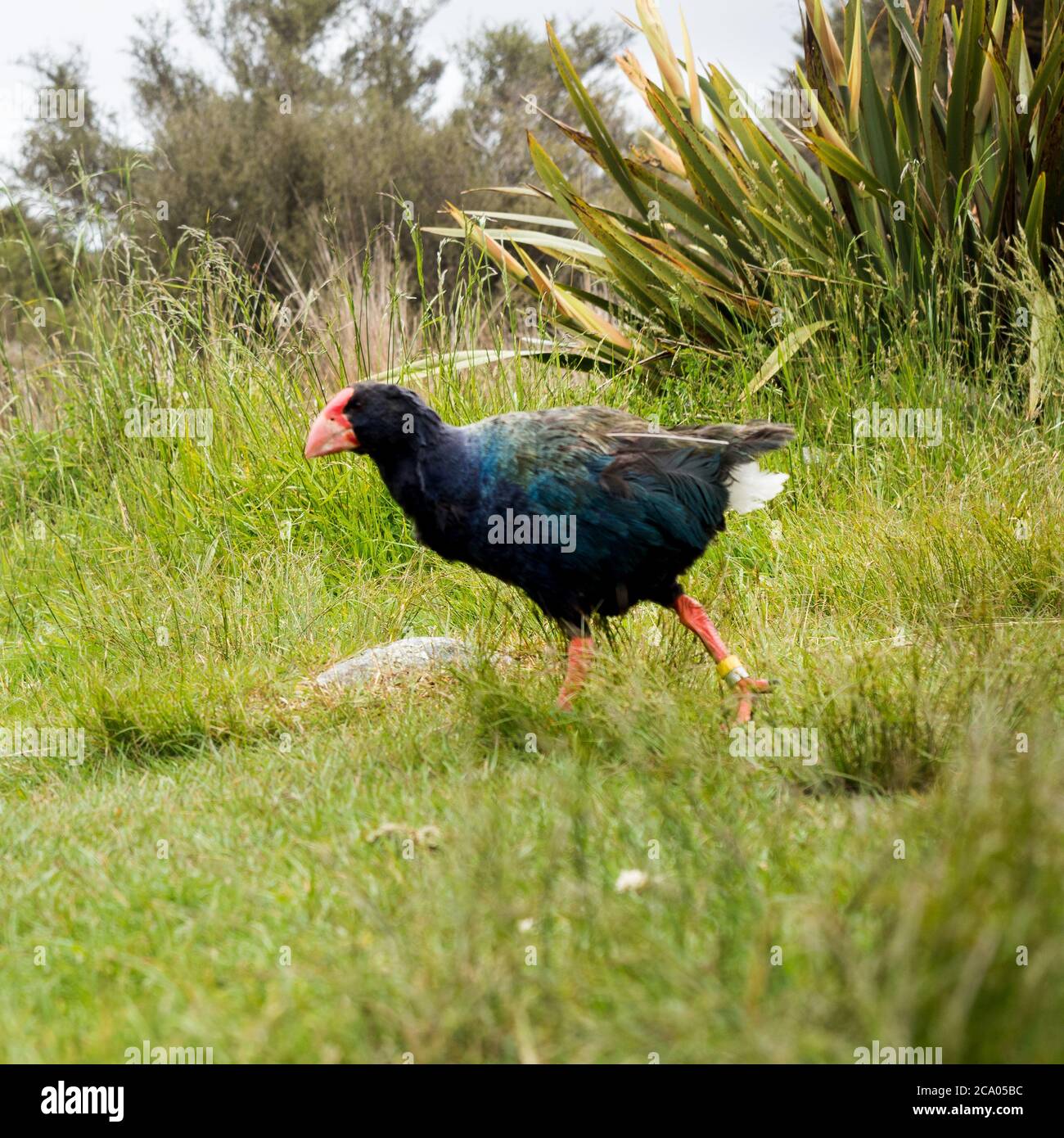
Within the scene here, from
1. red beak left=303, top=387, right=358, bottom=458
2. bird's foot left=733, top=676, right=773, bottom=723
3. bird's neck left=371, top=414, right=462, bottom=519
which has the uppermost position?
red beak left=303, top=387, right=358, bottom=458

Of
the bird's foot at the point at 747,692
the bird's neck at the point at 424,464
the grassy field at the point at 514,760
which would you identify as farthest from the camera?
the bird's neck at the point at 424,464

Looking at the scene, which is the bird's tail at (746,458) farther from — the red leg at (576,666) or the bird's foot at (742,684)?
the red leg at (576,666)

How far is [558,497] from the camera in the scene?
120 inches

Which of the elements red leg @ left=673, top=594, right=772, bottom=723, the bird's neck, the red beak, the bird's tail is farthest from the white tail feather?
the red beak

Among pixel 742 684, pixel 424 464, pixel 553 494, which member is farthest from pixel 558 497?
pixel 742 684

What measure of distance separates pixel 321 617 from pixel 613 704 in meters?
1.81

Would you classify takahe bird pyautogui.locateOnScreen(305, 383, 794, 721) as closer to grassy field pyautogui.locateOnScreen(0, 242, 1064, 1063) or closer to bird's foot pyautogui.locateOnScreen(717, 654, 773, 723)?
bird's foot pyautogui.locateOnScreen(717, 654, 773, 723)

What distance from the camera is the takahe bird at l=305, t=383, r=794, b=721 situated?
3061 millimetres

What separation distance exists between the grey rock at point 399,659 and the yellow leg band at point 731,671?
0.79 m

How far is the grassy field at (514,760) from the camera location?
1.56m

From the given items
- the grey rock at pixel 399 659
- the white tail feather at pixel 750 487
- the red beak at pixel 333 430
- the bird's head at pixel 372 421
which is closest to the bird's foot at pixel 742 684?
the white tail feather at pixel 750 487

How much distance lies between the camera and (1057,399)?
484 centimetres

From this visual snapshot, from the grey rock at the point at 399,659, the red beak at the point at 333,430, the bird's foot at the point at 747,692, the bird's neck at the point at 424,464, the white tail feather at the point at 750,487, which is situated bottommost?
the grey rock at the point at 399,659

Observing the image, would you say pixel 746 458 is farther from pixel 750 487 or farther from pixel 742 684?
pixel 742 684
